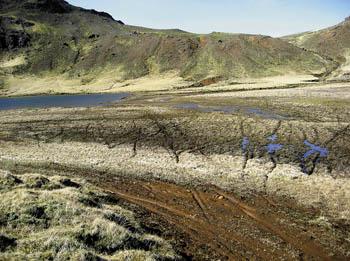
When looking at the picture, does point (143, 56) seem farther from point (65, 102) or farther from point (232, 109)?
point (232, 109)

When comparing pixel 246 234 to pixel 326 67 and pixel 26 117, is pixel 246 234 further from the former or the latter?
pixel 326 67

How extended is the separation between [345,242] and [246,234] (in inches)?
190

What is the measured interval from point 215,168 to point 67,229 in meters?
16.4

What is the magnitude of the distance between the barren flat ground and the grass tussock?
3.81 ft

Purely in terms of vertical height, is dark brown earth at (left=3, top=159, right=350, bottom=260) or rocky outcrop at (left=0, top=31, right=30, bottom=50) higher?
rocky outcrop at (left=0, top=31, right=30, bottom=50)

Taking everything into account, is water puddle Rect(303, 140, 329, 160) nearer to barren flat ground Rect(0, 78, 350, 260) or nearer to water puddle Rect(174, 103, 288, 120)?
barren flat ground Rect(0, 78, 350, 260)

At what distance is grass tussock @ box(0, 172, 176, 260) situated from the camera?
609 inches

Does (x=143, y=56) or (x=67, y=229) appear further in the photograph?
(x=143, y=56)

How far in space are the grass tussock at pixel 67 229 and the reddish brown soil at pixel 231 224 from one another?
87.2 inches

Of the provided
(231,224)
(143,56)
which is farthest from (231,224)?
(143,56)

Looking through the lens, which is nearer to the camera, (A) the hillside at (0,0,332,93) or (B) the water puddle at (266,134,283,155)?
(B) the water puddle at (266,134,283,155)

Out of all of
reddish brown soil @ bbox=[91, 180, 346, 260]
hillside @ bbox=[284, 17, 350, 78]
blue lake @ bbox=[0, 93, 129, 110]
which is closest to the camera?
reddish brown soil @ bbox=[91, 180, 346, 260]

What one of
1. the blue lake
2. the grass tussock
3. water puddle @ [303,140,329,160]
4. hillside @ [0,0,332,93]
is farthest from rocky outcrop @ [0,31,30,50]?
the grass tussock

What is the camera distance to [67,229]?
17641mm
